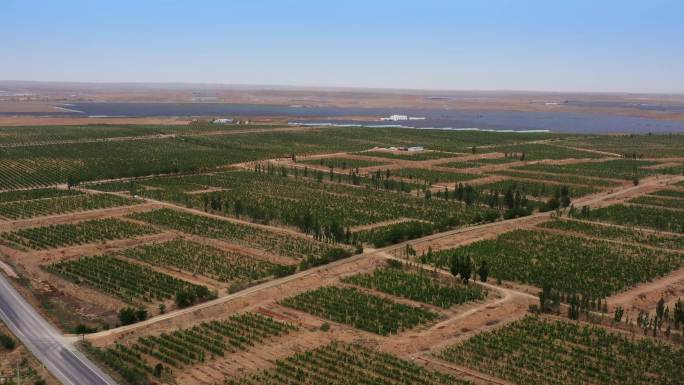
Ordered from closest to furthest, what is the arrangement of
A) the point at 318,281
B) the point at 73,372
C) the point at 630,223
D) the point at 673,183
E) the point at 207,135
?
the point at 73,372 < the point at 318,281 < the point at 630,223 < the point at 673,183 < the point at 207,135

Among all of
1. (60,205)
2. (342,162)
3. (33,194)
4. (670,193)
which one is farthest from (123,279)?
(670,193)

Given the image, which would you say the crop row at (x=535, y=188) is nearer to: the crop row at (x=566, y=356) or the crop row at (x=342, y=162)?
the crop row at (x=342, y=162)

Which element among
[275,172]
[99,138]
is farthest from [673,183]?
[99,138]

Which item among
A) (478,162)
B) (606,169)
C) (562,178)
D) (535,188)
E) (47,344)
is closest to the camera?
(47,344)

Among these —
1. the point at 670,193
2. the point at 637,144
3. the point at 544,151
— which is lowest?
the point at 670,193

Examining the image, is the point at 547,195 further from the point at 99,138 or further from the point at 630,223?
the point at 99,138

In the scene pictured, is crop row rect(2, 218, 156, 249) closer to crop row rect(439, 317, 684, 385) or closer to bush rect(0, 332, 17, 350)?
bush rect(0, 332, 17, 350)

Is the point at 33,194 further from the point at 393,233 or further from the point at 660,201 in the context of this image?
the point at 660,201
